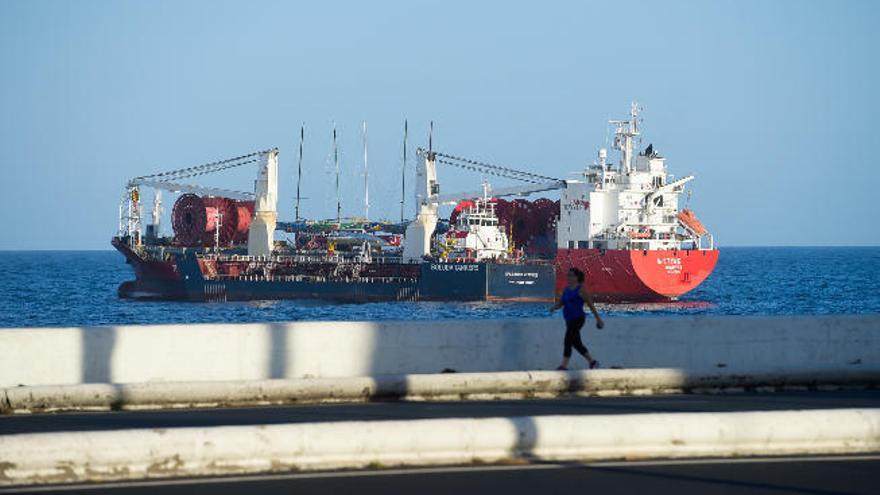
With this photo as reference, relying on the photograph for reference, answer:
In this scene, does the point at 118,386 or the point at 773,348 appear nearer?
the point at 118,386

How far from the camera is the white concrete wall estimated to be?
14.2 m

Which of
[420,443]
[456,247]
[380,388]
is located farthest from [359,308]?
[420,443]

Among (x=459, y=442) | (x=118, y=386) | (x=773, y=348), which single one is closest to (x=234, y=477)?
(x=459, y=442)

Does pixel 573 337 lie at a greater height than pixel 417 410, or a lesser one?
greater

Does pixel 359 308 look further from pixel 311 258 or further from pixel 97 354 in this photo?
pixel 97 354

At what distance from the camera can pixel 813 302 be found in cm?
7325

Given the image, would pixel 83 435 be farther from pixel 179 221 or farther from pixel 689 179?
pixel 179 221

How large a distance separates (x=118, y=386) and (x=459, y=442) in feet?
15.1

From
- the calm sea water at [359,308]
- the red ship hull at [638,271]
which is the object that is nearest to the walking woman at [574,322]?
the calm sea water at [359,308]

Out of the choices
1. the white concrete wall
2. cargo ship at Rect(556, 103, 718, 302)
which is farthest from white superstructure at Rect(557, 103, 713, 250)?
the white concrete wall

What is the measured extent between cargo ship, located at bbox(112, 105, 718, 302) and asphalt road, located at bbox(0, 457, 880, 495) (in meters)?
59.7

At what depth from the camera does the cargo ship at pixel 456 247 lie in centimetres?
7212

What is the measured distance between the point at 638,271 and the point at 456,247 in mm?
12663

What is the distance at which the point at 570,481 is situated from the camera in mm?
9352
